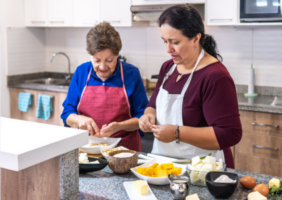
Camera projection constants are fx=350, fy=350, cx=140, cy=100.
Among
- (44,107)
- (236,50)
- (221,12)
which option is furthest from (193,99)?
(44,107)

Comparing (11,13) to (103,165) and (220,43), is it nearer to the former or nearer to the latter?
(220,43)

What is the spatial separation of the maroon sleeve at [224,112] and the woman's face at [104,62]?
2.25 feet

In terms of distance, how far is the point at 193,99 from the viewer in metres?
1.70

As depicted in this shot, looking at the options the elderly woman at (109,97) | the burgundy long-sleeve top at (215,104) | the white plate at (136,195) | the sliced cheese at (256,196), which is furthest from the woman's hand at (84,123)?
the sliced cheese at (256,196)

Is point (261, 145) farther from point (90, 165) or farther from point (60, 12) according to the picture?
point (60, 12)

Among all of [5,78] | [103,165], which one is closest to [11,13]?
[5,78]

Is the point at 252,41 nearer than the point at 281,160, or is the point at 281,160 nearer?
the point at 281,160

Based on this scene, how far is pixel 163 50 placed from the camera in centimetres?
374

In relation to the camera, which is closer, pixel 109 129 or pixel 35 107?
pixel 109 129

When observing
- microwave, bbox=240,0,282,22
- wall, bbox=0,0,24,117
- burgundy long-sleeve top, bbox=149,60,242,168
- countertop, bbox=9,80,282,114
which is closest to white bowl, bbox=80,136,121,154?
burgundy long-sleeve top, bbox=149,60,242,168

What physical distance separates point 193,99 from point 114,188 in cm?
59

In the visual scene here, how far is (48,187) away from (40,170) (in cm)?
6

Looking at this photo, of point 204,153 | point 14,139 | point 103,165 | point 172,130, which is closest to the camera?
point 14,139

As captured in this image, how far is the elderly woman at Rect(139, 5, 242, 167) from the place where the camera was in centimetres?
159
